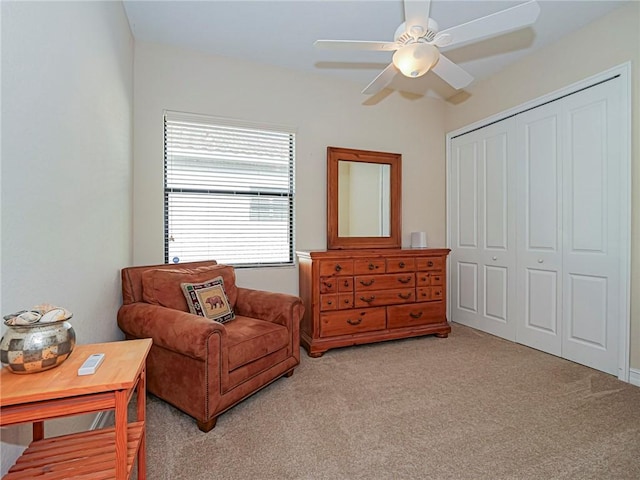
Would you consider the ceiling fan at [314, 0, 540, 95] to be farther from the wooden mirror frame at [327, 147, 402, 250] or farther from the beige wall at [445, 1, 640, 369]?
the wooden mirror frame at [327, 147, 402, 250]

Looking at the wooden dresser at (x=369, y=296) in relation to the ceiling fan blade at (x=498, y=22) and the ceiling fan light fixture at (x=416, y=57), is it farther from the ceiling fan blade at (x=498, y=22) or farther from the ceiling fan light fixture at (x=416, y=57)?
the ceiling fan blade at (x=498, y=22)

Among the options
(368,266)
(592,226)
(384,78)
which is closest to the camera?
(384,78)

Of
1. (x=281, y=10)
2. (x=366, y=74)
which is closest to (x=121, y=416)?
(x=281, y=10)

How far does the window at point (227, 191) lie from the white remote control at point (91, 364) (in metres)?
2.09

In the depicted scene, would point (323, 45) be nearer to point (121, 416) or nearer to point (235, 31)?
point (235, 31)

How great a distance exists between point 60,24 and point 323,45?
127 cm

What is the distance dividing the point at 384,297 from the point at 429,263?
64 cm

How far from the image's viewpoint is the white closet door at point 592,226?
2.58 m

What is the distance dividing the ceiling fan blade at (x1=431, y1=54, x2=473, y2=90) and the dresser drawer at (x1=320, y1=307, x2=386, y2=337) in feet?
6.71

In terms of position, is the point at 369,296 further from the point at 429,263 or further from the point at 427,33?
the point at 427,33

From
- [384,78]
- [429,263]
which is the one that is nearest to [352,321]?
[429,263]

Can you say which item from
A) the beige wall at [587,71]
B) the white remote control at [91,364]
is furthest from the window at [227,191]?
the beige wall at [587,71]

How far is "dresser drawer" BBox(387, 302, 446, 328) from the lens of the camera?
3335 mm

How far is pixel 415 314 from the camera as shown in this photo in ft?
11.3
